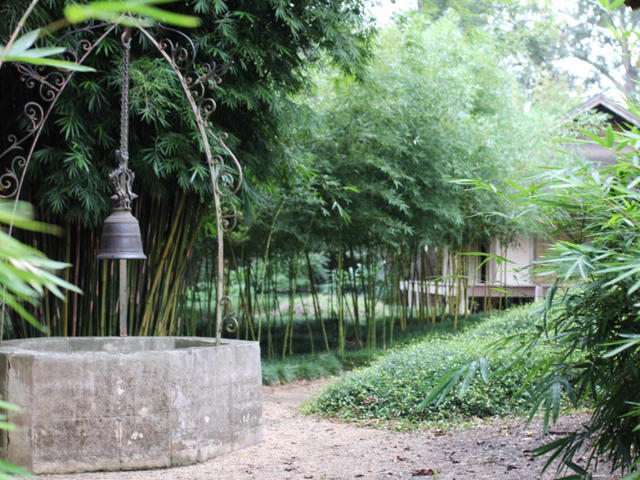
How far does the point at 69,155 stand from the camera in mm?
4598

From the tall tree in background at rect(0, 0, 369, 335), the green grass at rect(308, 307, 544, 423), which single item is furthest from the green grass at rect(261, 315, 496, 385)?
the tall tree in background at rect(0, 0, 369, 335)

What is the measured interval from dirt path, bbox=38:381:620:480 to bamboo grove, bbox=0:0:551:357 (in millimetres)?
1035

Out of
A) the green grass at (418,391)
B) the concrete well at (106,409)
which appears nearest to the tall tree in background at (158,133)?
the concrete well at (106,409)

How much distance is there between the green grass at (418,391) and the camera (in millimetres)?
4816

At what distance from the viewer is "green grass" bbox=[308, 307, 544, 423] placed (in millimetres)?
4816

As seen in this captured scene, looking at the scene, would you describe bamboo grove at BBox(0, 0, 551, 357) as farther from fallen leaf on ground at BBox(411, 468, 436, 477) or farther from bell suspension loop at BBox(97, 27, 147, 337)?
fallen leaf on ground at BBox(411, 468, 436, 477)

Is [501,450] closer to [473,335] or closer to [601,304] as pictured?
[601,304]

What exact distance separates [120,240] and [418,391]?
2.57 meters

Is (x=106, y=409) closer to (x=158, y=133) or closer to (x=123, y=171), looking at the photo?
(x=123, y=171)

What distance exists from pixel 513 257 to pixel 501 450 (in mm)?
9903

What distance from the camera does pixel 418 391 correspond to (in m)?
5.09

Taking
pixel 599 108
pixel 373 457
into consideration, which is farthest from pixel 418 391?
pixel 599 108

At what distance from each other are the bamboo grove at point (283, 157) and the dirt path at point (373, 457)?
1035 millimetres

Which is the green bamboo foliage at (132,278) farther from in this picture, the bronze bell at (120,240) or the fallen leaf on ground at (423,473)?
the fallen leaf on ground at (423,473)
